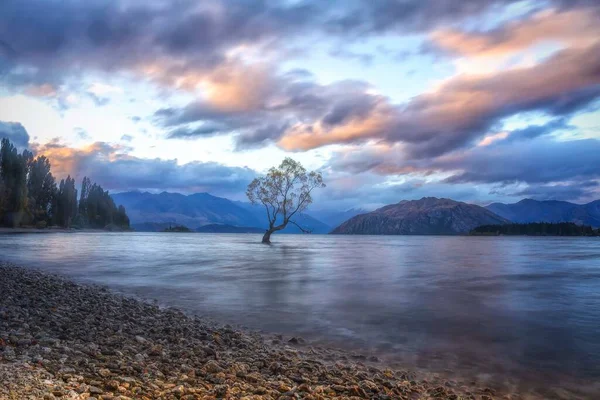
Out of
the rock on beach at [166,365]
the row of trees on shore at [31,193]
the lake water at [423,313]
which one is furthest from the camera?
the row of trees on shore at [31,193]

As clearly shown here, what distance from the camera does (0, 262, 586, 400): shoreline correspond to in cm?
671

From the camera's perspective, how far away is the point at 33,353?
8039mm

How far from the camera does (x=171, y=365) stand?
27.5 feet

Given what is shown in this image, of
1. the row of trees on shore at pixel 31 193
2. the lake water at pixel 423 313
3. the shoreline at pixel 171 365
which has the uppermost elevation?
the row of trees on shore at pixel 31 193

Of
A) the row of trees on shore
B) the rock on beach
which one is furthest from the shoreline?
the row of trees on shore

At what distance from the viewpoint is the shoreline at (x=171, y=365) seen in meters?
6.71

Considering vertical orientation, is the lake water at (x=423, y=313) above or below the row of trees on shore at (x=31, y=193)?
below

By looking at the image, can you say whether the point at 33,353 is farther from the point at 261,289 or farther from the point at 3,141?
the point at 3,141

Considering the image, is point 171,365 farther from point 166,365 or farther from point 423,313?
point 423,313

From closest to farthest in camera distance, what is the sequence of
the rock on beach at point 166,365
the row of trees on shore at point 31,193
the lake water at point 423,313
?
1. the rock on beach at point 166,365
2. the lake water at point 423,313
3. the row of trees on shore at point 31,193

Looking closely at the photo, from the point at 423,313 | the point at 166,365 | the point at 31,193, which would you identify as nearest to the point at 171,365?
the point at 166,365

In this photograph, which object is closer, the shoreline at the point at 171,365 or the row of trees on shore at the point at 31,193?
the shoreline at the point at 171,365

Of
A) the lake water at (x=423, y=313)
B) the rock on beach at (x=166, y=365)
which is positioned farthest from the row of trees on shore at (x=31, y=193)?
the rock on beach at (x=166, y=365)

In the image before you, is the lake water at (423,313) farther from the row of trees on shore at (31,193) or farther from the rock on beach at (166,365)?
the row of trees on shore at (31,193)
